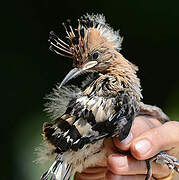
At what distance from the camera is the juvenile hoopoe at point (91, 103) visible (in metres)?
1.51

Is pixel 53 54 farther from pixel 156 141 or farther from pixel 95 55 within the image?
pixel 156 141

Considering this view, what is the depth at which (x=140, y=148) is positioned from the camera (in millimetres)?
1596

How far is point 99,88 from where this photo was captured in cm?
160

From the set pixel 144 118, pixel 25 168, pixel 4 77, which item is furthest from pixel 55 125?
pixel 4 77

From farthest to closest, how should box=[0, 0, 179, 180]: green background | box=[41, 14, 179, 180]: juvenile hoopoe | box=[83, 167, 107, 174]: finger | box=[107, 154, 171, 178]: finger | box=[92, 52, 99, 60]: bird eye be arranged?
box=[0, 0, 179, 180]: green background < box=[83, 167, 107, 174]: finger < box=[92, 52, 99, 60]: bird eye < box=[107, 154, 171, 178]: finger < box=[41, 14, 179, 180]: juvenile hoopoe

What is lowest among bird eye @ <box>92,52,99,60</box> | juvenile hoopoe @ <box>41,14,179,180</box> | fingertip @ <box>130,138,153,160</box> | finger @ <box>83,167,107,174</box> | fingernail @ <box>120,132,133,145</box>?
finger @ <box>83,167,107,174</box>

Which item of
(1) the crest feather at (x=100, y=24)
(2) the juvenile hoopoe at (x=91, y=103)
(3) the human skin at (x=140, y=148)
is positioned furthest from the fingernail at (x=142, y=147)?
(1) the crest feather at (x=100, y=24)

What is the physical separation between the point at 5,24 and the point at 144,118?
2.61m

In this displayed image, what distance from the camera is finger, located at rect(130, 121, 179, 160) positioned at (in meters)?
1.61

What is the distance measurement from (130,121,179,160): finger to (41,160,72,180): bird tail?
316 millimetres

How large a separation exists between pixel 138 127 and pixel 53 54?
2.42 metres

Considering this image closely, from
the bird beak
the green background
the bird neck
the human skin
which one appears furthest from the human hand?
the green background

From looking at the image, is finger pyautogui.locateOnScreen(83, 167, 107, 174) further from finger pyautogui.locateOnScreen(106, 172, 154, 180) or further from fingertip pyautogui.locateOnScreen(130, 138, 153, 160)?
fingertip pyautogui.locateOnScreen(130, 138, 153, 160)

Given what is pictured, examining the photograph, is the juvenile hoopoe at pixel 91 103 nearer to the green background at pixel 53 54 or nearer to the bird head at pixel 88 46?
the bird head at pixel 88 46
